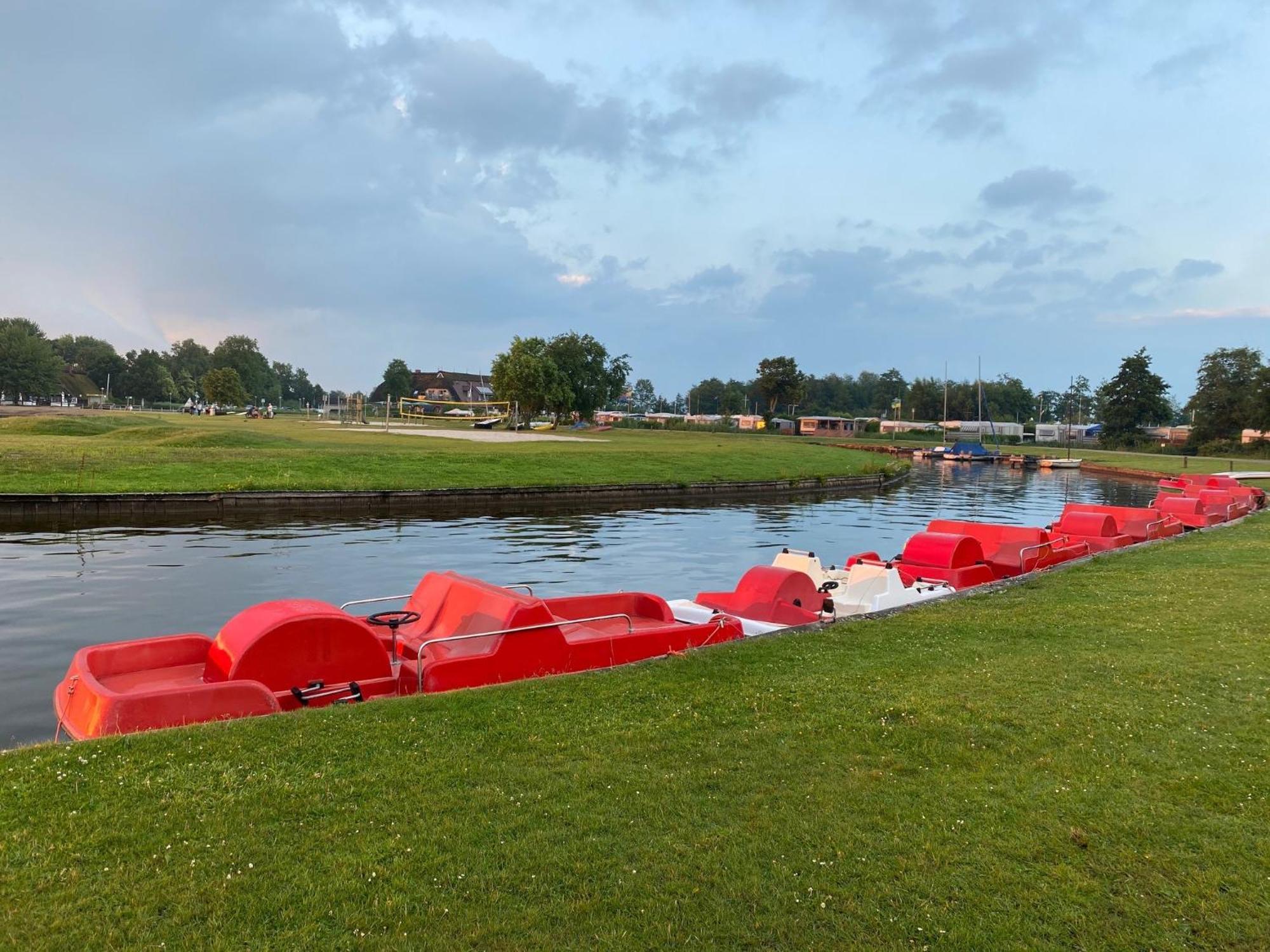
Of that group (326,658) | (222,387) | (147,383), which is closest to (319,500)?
(326,658)

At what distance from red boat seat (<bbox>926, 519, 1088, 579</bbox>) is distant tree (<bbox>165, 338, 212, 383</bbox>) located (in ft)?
564

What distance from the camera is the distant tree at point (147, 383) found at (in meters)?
135

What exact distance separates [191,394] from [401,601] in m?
150

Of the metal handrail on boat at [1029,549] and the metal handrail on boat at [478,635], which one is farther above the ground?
the metal handrail on boat at [478,635]

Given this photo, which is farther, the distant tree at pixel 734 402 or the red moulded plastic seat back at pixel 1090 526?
the distant tree at pixel 734 402

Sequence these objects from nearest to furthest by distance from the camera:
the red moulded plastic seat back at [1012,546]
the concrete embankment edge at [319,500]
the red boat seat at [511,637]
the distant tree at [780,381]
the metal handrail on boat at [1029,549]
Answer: the red boat seat at [511,637]
the metal handrail on boat at [1029,549]
the red moulded plastic seat back at [1012,546]
the concrete embankment edge at [319,500]
the distant tree at [780,381]

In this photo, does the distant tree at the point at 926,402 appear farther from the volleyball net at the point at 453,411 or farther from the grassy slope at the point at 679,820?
the grassy slope at the point at 679,820

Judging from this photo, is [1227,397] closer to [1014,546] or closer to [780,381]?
[780,381]

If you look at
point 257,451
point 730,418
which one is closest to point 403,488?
point 257,451

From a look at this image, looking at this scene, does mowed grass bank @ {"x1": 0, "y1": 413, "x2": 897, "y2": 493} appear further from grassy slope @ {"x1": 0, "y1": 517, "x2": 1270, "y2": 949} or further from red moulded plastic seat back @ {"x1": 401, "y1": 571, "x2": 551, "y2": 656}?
grassy slope @ {"x1": 0, "y1": 517, "x2": 1270, "y2": 949}

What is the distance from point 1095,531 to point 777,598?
12.4m

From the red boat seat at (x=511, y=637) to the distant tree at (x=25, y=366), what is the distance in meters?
127

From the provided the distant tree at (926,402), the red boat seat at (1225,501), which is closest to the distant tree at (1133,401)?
the distant tree at (926,402)

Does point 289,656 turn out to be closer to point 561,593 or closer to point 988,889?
point 988,889
